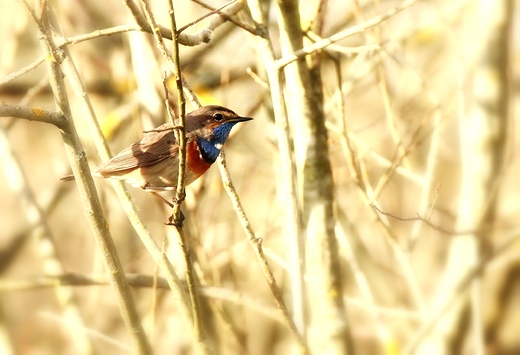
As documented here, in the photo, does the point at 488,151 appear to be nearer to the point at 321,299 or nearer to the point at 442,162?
the point at 321,299

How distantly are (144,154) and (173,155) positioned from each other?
20 cm

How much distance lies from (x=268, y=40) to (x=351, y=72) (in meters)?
2.42

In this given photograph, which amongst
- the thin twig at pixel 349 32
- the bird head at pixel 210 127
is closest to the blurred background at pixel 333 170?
the bird head at pixel 210 127

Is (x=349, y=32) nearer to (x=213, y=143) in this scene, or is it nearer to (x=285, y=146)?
(x=285, y=146)

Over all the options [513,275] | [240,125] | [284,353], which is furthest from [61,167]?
[513,275]

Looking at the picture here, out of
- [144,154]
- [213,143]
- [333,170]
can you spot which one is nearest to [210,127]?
[213,143]

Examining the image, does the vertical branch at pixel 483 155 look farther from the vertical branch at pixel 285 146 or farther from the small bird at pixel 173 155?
A: the vertical branch at pixel 285 146

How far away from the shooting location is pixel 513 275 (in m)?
8.45

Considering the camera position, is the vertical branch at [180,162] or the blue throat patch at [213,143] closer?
the vertical branch at [180,162]

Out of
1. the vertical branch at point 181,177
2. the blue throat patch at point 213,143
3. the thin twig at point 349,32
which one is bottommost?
the vertical branch at point 181,177

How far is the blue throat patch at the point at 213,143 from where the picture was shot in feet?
13.0

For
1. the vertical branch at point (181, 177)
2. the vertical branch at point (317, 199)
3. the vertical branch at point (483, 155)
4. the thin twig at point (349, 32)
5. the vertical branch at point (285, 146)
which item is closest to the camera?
the vertical branch at point (181, 177)

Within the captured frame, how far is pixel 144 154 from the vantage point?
13.6ft

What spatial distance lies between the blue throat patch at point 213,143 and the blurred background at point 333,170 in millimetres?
374
